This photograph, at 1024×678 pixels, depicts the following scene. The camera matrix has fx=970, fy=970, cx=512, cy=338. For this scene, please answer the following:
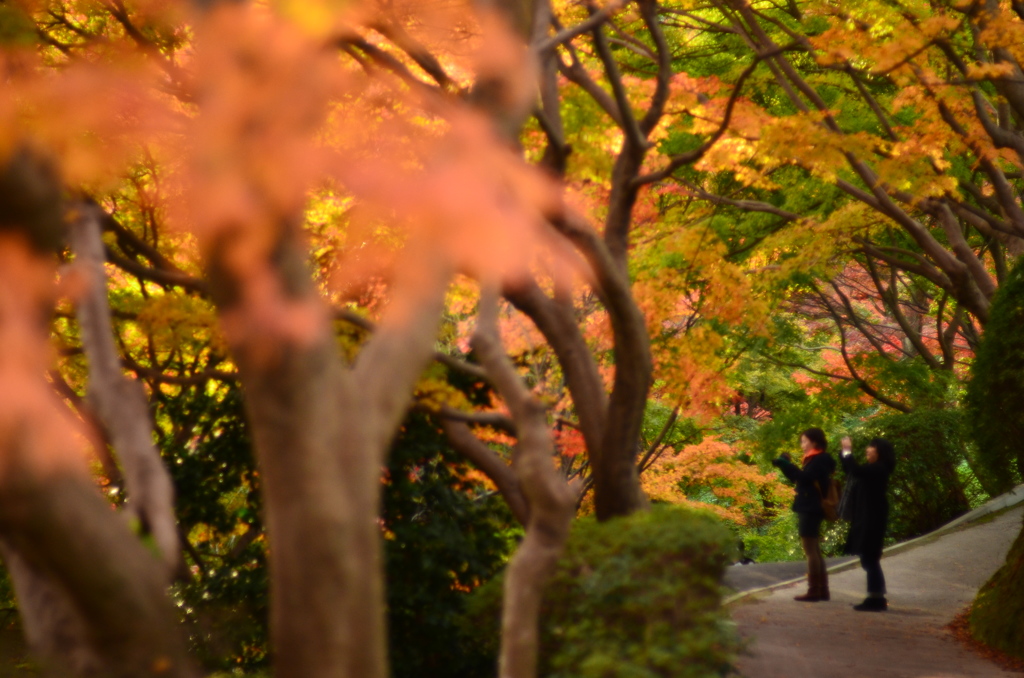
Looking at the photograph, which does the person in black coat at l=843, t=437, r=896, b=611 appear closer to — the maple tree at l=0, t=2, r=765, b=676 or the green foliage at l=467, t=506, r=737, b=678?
the green foliage at l=467, t=506, r=737, b=678

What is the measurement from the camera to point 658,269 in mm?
10047

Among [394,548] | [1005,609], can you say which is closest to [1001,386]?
[1005,609]

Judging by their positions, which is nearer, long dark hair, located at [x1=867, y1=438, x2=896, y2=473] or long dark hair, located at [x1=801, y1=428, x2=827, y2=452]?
long dark hair, located at [x1=867, y1=438, x2=896, y2=473]

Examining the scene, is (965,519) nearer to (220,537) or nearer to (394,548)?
(394,548)

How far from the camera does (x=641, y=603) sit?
4605 mm

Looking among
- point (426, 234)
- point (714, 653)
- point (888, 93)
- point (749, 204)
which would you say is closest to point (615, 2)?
point (426, 234)

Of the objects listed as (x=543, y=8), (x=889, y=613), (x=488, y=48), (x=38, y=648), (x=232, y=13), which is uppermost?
(x=543, y=8)

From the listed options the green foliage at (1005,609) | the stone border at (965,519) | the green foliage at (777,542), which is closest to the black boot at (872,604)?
the green foliage at (1005,609)

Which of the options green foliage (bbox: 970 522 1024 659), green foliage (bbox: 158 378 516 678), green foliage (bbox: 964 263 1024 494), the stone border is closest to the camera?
green foliage (bbox: 158 378 516 678)

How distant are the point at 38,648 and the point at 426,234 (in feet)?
7.09

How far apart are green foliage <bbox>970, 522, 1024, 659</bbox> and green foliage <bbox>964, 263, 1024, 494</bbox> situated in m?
0.91

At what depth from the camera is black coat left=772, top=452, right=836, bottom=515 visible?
28.4 feet

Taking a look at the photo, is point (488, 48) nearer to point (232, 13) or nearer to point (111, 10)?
point (232, 13)

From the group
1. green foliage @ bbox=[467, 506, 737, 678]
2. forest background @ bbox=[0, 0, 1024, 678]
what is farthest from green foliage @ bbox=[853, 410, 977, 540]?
green foliage @ bbox=[467, 506, 737, 678]
